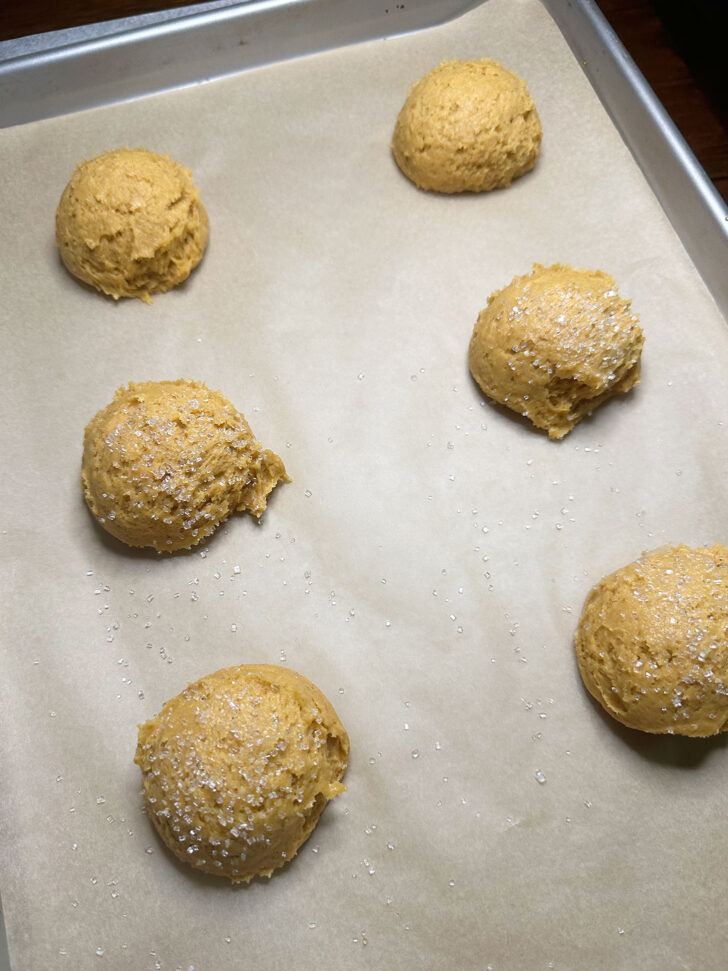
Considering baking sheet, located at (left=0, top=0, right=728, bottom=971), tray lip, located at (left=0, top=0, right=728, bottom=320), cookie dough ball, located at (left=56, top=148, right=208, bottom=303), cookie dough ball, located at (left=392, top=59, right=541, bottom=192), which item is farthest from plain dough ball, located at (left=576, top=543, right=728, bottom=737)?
cookie dough ball, located at (left=56, top=148, right=208, bottom=303)

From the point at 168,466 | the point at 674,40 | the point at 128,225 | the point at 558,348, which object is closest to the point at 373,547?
the point at 168,466

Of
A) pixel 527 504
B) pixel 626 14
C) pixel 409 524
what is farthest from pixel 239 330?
pixel 626 14

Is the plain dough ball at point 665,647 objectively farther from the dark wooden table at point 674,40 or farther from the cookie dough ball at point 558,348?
the dark wooden table at point 674,40

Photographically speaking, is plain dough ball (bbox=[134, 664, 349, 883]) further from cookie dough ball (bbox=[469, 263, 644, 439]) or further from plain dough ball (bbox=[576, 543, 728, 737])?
cookie dough ball (bbox=[469, 263, 644, 439])

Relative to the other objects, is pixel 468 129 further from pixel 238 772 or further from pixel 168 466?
pixel 238 772

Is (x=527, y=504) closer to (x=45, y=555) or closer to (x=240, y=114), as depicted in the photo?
(x=45, y=555)
